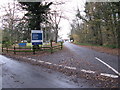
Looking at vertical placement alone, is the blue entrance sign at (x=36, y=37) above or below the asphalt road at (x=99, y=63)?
above

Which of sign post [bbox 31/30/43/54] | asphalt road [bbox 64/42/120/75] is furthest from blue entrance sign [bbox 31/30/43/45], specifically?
asphalt road [bbox 64/42/120/75]

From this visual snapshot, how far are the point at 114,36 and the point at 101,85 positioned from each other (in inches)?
575

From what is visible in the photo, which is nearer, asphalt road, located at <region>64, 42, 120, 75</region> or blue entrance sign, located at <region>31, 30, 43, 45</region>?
asphalt road, located at <region>64, 42, 120, 75</region>

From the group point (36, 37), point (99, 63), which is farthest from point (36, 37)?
point (99, 63)

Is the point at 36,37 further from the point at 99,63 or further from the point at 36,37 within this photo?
the point at 99,63

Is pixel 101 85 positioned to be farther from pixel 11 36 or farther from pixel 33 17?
pixel 11 36

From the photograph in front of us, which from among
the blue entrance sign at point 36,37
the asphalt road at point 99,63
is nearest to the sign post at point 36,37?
the blue entrance sign at point 36,37

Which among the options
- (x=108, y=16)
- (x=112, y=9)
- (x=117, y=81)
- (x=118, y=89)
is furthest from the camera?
(x=108, y=16)

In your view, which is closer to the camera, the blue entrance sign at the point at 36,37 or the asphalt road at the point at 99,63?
the asphalt road at the point at 99,63

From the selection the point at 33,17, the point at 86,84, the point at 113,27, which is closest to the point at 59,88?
the point at 86,84

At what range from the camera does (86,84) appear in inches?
159

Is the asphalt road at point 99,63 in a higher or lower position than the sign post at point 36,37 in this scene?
lower

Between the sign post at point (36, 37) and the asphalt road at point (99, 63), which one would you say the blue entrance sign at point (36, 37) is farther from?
the asphalt road at point (99, 63)

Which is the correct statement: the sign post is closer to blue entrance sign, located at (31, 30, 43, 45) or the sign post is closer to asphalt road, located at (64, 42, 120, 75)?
blue entrance sign, located at (31, 30, 43, 45)
